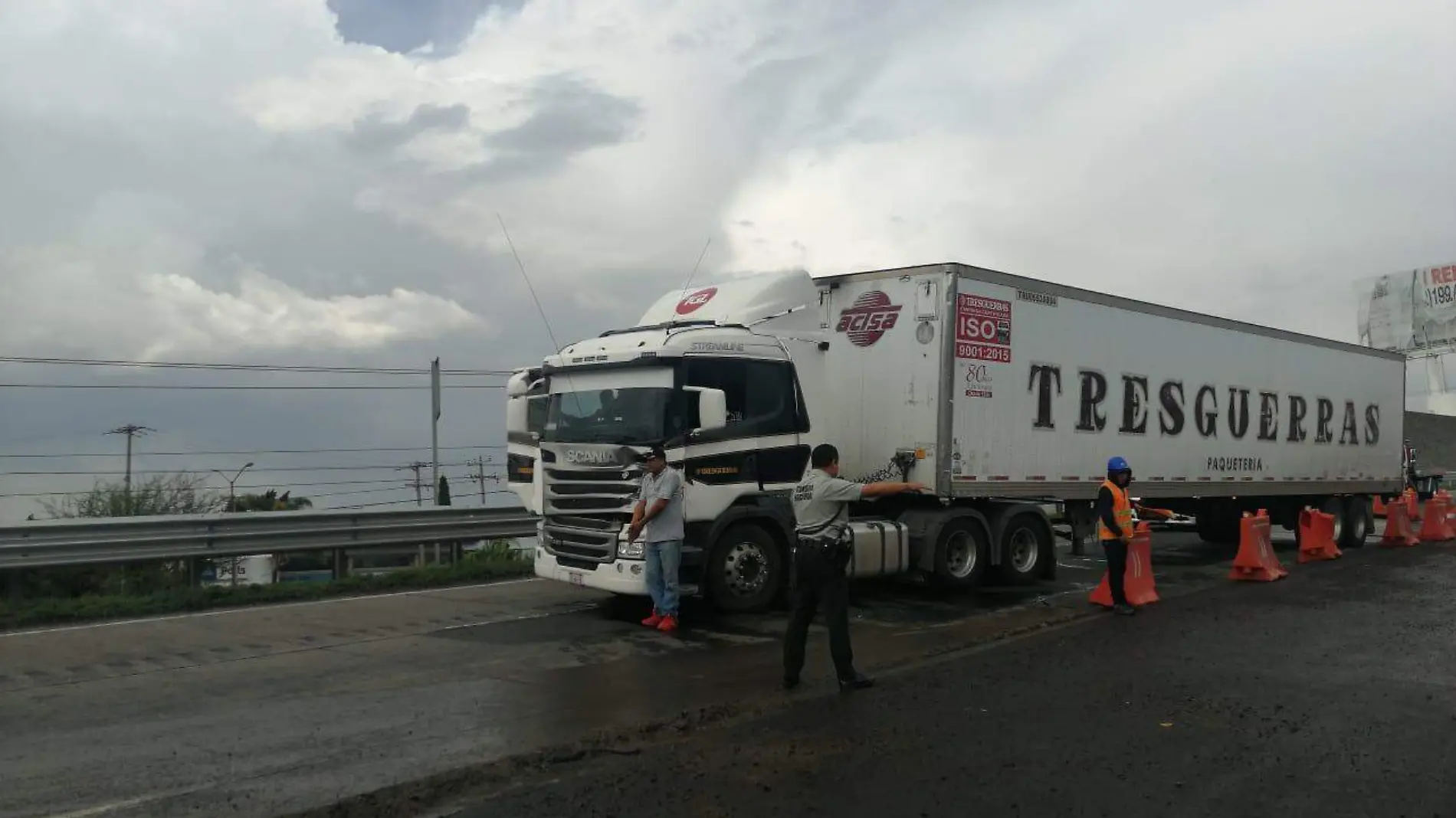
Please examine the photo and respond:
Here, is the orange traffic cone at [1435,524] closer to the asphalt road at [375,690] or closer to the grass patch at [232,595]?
the asphalt road at [375,690]

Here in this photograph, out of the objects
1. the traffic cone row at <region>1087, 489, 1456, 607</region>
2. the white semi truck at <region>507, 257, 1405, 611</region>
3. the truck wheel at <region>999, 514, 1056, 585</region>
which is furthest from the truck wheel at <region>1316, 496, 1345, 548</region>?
the truck wheel at <region>999, 514, 1056, 585</region>

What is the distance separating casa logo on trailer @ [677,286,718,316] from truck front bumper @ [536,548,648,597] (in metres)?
3.24

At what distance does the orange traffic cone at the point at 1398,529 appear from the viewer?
2016cm

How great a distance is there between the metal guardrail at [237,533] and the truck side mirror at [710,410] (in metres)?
5.26

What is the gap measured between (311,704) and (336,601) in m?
4.89

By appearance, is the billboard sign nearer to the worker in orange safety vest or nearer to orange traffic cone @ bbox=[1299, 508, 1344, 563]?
orange traffic cone @ bbox=[1299, 508, 1344, 563]

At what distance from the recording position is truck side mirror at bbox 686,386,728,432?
10.5 metres

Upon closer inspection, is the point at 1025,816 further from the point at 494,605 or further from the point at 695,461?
the point at 494,605

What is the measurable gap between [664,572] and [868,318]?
164 inches

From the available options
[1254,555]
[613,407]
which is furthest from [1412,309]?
[613,407]

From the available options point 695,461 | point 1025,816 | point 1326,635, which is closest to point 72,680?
point 695,461

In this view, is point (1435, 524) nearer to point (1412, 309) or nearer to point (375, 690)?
point (375, 690)

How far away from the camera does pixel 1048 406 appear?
1359cm

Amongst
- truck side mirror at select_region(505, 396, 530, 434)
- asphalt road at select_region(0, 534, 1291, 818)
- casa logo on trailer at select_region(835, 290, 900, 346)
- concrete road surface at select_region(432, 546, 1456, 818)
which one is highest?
casa logo on trailer at select_region(835, 290, 900, 346)
